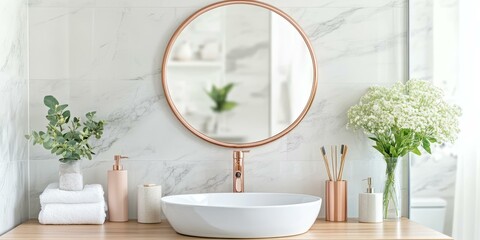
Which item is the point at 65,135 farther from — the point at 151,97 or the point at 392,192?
the point at 392,192

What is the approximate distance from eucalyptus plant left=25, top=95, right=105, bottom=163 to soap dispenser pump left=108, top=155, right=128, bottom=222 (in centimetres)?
11

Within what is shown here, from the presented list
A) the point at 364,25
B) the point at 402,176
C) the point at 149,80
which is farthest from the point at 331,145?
the point at 149,80

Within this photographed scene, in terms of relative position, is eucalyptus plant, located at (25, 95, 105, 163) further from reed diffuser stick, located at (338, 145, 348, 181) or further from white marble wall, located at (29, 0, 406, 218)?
reed diffuser stick, located at (338, 145, 348, 181)

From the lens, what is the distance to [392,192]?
2.75m

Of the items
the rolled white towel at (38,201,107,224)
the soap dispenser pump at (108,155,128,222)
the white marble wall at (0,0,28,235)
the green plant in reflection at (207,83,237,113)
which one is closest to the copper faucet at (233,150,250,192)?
the green plant in reflection at (207,83,237,113)

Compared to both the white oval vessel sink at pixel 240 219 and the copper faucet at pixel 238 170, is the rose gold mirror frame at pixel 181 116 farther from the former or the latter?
the white oval vessel sink at pixel 240 219

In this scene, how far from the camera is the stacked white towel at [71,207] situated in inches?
103

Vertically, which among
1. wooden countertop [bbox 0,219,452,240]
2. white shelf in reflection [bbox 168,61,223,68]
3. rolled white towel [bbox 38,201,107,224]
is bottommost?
wooden countertop [bbox 0,219,452,240]

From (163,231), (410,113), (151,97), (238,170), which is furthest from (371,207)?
(151,97)

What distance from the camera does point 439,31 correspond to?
9.08 feet

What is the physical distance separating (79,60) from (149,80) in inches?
11.5

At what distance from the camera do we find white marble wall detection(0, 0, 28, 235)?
8.21 ft

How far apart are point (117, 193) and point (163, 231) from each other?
0.30m

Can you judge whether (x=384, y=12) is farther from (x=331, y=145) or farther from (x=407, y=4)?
(x=331, y=145)
